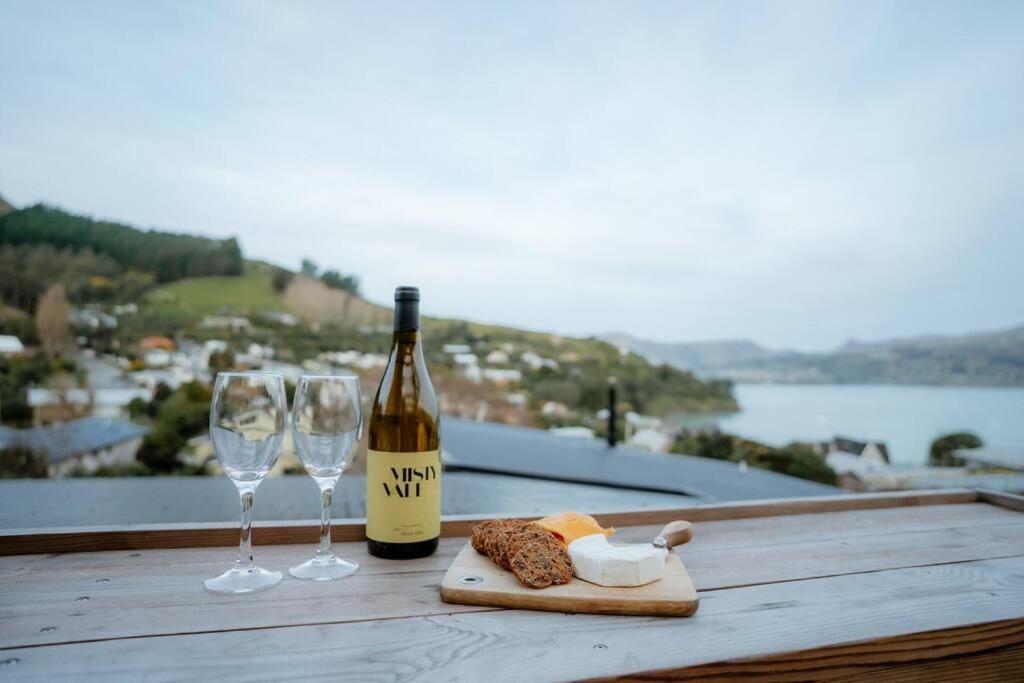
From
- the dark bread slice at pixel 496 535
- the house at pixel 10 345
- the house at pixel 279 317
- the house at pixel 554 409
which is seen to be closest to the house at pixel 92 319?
the house at pixel 10 345

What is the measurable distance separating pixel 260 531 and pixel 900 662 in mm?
763

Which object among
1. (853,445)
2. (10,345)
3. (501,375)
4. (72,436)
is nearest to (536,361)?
(501,375)

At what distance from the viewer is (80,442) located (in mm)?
3895

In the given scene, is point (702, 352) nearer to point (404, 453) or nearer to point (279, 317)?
point (279, 317)

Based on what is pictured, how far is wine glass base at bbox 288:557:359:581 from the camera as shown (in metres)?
0.70

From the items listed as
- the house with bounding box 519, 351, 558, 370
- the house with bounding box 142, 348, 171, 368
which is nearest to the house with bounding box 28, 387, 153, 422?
the house with bounding box 142, 348, 171, 368

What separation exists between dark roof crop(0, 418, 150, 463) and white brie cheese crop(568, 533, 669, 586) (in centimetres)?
424

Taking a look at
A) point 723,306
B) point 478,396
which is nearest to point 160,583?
point 478,396

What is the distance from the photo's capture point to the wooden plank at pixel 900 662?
1.70 ft

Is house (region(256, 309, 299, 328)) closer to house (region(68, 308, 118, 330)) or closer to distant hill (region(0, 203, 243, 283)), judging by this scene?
distant hill (region(0, 203, 243, 283))

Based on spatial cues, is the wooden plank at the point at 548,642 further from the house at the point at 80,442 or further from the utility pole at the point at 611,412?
the utility pole at the point at 611,412

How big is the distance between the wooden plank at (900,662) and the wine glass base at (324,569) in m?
0.37

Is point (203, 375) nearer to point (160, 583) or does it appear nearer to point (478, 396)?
point (478, 396)

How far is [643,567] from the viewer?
2.17ft
